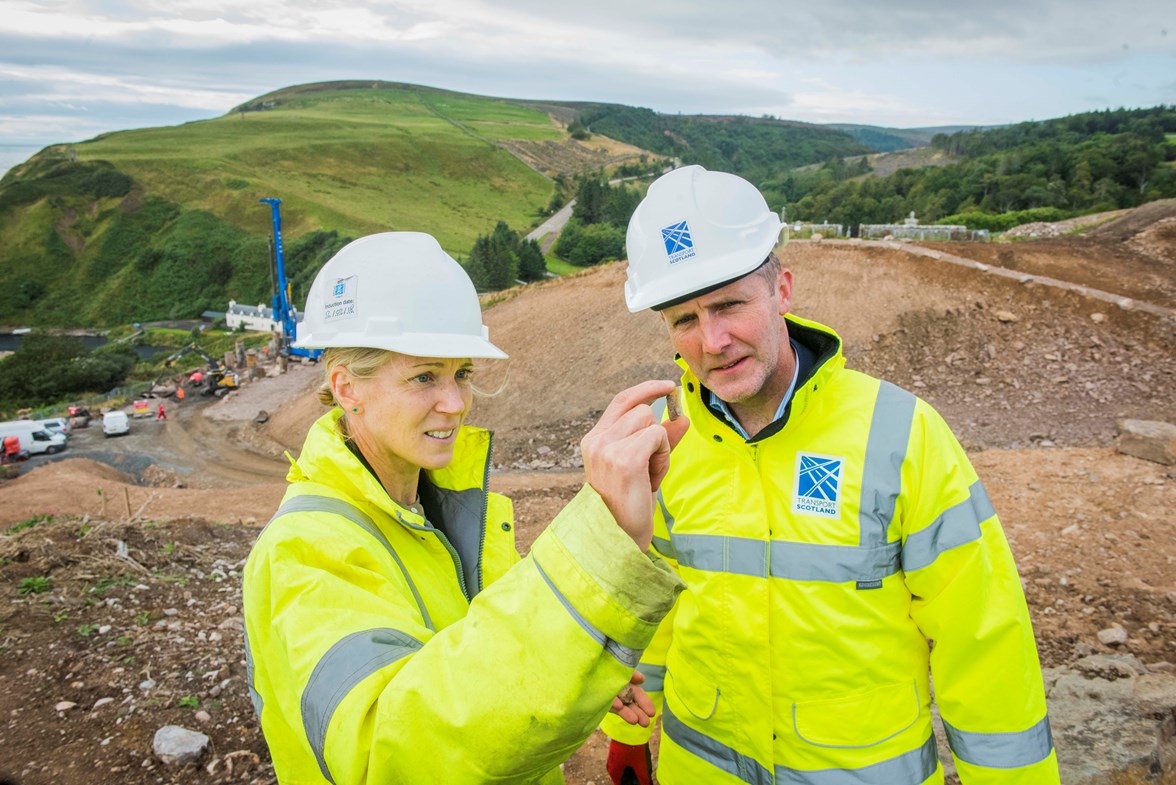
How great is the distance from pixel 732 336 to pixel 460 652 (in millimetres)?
1510

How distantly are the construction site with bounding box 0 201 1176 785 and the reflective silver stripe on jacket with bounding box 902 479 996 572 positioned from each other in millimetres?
1970

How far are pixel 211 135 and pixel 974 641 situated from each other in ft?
471

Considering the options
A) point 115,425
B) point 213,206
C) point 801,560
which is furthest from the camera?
point 213,206

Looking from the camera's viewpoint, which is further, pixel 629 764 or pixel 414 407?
pixel 629 764

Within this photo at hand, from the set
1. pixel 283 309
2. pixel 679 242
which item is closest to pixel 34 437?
pixel 283 309

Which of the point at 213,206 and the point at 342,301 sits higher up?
the point at 342,301

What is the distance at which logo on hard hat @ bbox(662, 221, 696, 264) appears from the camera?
2199mm

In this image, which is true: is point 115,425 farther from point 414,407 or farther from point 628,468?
point 628,468

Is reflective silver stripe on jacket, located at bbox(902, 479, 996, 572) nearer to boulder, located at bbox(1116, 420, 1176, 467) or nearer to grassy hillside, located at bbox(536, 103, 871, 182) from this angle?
boulder, located at bbox(1116, 420, 1176, 467)

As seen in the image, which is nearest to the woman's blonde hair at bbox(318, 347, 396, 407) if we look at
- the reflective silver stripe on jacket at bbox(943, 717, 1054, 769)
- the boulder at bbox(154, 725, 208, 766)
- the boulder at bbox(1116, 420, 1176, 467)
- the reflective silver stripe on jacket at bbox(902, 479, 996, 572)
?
the reflective silver stripe on jacket at bbox(902, 479, 996, 572)

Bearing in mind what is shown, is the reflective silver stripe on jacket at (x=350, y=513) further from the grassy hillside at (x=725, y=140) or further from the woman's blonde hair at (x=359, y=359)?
the grassy hillside at (x=725, y=140)

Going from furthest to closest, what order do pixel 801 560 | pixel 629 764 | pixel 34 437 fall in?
pixel 34 437 < pixel 629 764 < pixel 801 560

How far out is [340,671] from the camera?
1045 mm

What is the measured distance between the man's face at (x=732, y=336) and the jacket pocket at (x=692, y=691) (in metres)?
0.96
